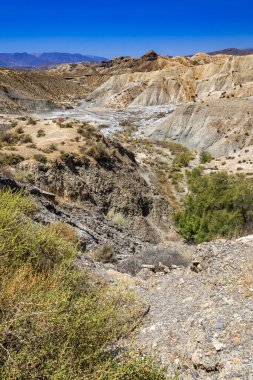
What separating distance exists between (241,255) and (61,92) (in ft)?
370

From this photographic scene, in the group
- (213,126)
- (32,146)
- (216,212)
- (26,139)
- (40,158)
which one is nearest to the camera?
(216,212)

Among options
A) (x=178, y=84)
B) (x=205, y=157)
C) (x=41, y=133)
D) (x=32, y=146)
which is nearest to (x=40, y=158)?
(x=32, y=146)

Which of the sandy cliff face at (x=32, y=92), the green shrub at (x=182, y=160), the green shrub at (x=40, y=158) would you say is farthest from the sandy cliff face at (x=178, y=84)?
the green shrub at (x=40, y=158)

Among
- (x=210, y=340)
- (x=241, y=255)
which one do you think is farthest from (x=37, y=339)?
(x=241, y=255)

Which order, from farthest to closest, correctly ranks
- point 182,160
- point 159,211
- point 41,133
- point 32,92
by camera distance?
point 32,92, point 182,160, point 41,133, point 159,211

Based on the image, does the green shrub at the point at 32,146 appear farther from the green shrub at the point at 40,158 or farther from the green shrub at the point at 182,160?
the green shrub at the point at 182,160

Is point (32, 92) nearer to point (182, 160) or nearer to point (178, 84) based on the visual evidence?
point (178, 84)

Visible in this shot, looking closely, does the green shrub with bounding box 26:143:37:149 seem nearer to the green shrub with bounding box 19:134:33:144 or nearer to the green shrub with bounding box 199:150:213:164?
the green shrub with bounding box 19:134:33:144

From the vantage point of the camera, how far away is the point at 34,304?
15.3ft

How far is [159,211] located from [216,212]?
5972 mm

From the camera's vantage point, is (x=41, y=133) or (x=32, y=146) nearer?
(x=32, y=146)

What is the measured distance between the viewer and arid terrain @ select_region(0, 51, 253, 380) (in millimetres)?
6062

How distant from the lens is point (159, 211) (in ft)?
78.6

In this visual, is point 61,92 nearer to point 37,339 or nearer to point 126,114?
point 126,114
